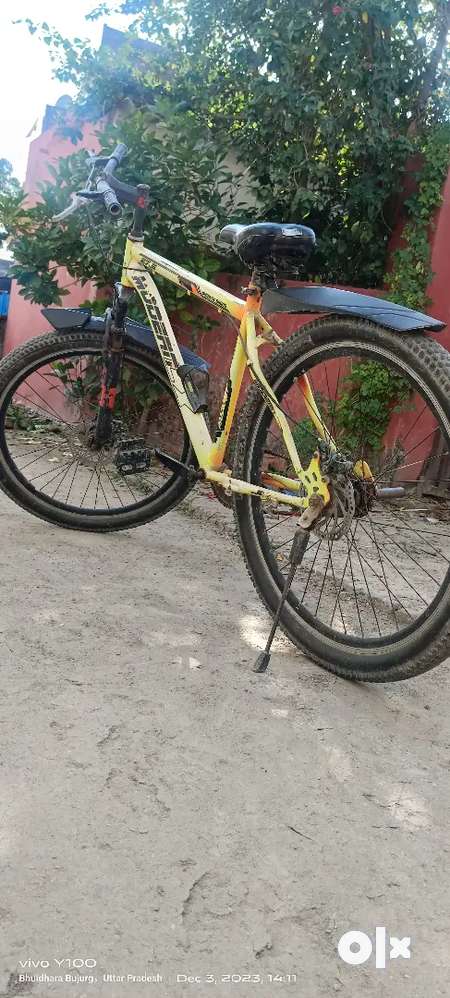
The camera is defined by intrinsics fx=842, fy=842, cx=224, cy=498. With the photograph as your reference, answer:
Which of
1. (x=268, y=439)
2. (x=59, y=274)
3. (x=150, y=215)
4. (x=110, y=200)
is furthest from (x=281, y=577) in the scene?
(x=59, y=274)

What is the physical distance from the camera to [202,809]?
1.69 meters

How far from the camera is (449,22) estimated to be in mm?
4938

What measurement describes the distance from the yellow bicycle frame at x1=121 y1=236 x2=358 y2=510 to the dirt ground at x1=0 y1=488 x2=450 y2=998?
46 centimetres

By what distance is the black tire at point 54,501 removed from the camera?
3.24m

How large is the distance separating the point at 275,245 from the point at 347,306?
351mm

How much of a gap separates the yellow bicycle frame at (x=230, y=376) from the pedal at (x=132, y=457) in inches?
13.1

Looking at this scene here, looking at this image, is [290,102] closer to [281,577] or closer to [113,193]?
[113,193]

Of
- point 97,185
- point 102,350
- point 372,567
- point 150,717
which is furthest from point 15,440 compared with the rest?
point 150,717

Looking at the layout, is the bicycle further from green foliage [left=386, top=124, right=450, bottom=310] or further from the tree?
the tree

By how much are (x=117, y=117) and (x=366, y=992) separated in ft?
17.5

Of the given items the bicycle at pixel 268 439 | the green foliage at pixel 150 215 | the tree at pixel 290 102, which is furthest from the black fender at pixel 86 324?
the tree at pixel 290 102

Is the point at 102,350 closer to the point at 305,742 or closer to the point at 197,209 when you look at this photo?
the point at 305,742

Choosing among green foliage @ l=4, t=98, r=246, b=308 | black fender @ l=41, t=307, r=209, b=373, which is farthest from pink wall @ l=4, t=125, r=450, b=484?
black fender @ l=41, t=307, r=209, b=373

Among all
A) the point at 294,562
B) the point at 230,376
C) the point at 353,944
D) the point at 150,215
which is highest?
the point at 150,215
